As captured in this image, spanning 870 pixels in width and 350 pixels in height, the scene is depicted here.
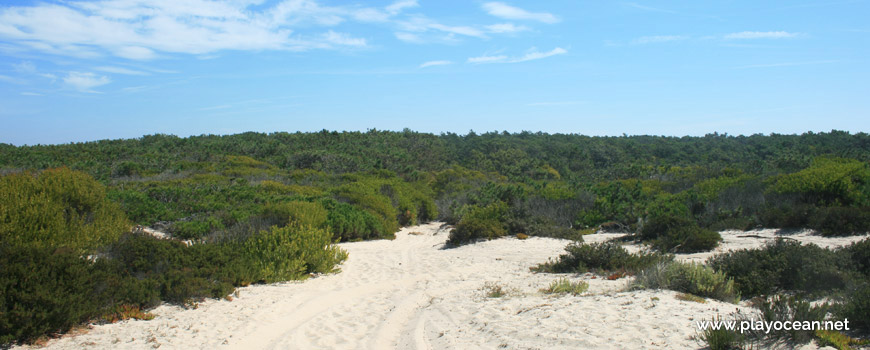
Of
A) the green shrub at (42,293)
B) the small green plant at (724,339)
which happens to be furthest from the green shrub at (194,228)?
the small green plant at (724,339)

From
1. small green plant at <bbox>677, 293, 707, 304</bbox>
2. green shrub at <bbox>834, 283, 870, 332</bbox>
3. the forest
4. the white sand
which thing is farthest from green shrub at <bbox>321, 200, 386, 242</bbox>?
green shrub at <bbox>834, 283, 870, 332</bbox>

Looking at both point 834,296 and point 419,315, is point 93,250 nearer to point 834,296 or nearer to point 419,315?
point 419,315

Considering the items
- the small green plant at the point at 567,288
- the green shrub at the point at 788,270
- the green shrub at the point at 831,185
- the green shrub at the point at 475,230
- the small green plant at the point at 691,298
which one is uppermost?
the green shrub at the point at 831,185

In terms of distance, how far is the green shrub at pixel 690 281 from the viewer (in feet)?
22.4

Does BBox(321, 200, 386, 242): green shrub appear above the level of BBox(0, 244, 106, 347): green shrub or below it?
below

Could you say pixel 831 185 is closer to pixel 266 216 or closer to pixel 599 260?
pixel 599 260

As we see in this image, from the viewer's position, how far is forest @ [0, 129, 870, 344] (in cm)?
654

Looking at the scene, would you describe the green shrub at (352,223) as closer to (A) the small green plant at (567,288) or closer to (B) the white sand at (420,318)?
(B) the white sand at (420,318)

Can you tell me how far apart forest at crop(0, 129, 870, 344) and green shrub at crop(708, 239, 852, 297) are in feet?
0.66

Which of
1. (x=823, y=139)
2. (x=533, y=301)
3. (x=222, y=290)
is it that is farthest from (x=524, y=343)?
(x=823, y=139)

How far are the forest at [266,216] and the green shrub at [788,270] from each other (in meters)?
0.20

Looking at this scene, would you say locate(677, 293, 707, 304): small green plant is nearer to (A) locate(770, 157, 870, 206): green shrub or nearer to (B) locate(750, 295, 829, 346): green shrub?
(B) locate(750, 295, 829, 346): green shrub

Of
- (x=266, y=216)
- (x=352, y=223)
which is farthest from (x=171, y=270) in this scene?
(x=352, y=223)

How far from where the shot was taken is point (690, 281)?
7.11 meters
